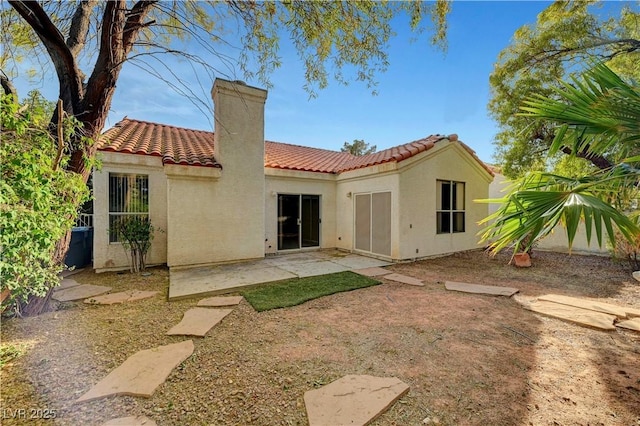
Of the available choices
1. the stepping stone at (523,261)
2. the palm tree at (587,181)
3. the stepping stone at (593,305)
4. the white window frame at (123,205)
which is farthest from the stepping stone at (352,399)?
the stepping stone at (523,261)

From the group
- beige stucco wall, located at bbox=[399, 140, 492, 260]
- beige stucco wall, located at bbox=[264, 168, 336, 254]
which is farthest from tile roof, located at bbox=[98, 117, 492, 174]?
beige stucco wall, located at bbox=[399, 140, 492, 260]

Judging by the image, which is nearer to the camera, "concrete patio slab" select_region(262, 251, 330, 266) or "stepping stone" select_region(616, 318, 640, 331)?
"stepping stone" select_region(616, 318, 640, 331)

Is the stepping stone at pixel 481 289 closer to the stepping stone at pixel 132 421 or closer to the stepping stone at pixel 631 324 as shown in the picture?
the stepping stone at pixel 631 324

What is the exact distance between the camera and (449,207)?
1114 cm

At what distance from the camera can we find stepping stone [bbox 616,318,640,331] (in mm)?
4434

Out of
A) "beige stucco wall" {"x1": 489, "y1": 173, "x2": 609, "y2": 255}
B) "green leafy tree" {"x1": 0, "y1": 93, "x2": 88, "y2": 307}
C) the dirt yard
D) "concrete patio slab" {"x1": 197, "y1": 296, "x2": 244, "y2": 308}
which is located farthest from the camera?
"beige stucco wall" {"x1": 489, "y1": 173, "x2": 609, "y2": 255}

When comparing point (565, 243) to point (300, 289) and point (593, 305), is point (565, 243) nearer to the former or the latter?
point (593, 305)

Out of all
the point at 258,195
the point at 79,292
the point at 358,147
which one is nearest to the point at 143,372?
the point at 79,292

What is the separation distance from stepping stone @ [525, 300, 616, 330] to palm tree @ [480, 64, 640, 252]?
204 centimetres

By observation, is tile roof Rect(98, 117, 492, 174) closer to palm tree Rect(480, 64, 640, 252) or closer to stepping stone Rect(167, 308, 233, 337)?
stepping stone Rect(167, 308, 233, 337)

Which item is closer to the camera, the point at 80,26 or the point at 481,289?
the point at 80,26

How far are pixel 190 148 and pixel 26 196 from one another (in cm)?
745

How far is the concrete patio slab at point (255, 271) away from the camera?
639cm

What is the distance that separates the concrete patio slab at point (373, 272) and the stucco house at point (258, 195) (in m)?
1.45
